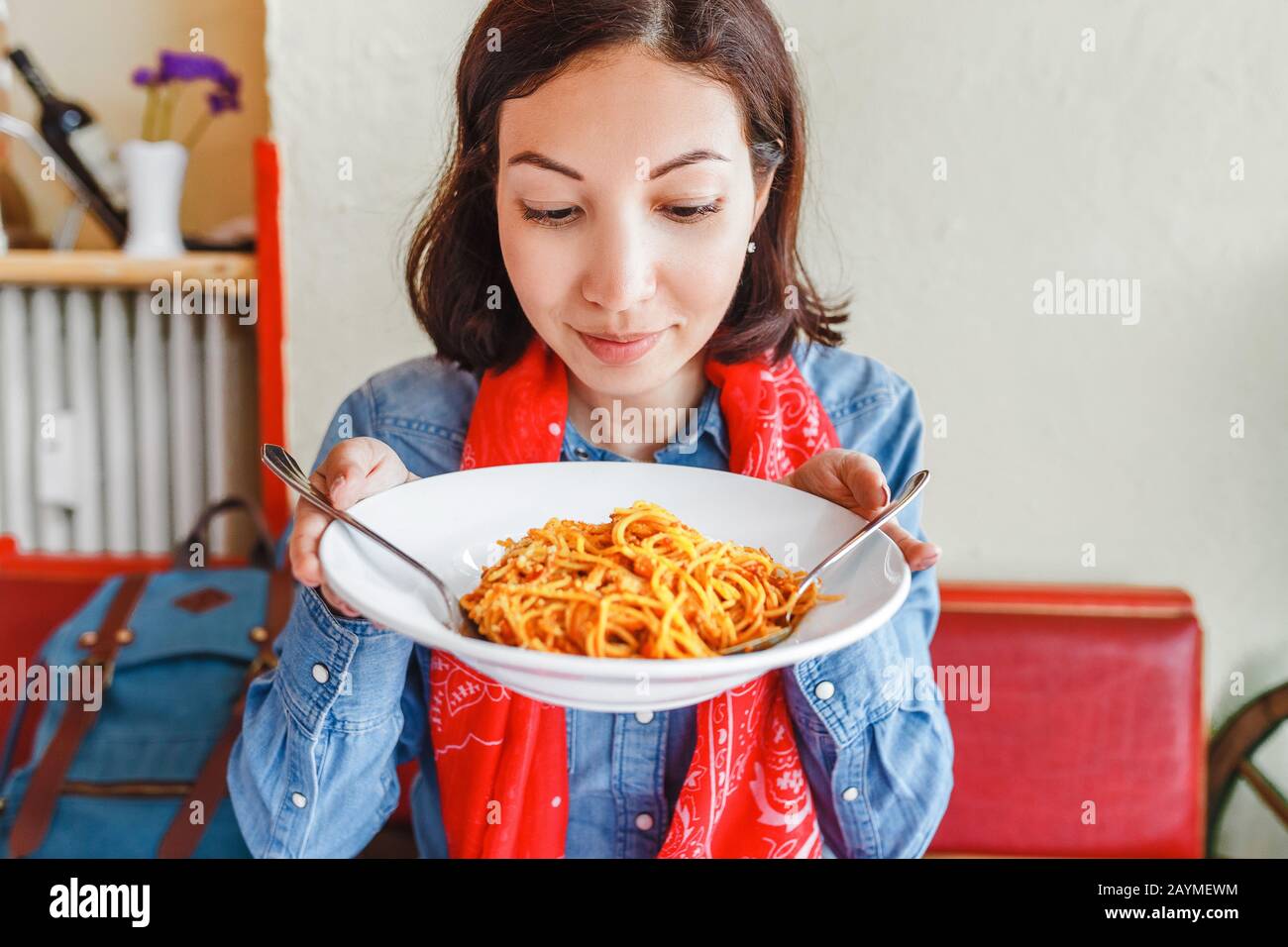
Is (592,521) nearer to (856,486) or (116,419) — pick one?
(856,486)

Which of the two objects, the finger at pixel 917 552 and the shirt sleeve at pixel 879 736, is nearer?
the finger at pixel 917 552

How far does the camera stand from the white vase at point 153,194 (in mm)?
947

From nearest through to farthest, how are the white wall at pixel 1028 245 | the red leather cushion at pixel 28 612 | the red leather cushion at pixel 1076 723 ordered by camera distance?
the white wall at pixel 1028 245, the red leather cushion at pixel 1076 723, the red leather cushion at pixel 28 612

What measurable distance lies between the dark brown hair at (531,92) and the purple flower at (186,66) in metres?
0.39

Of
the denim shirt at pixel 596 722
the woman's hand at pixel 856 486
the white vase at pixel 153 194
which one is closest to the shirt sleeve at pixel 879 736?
the denim shirt at pixel 596 722

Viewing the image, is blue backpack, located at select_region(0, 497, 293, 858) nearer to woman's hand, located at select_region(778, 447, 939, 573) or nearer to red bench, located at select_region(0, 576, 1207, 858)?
red bench, located at select_region(0, 576, 1207, 858)

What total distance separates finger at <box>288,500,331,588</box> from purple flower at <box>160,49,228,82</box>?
0.66 meters

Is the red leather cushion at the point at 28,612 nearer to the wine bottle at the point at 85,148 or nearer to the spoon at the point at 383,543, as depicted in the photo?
the wine bottle at the point at 85,148

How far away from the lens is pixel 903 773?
66 centimetres

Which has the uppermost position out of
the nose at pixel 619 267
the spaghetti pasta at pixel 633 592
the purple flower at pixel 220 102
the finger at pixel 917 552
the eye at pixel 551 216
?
the purple flower at pixel 220 102

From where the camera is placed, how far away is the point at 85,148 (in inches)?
38.4

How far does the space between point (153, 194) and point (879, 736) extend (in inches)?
35.9
